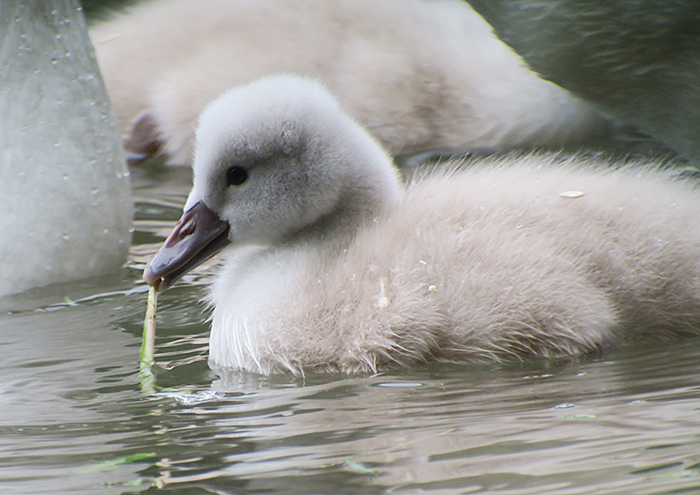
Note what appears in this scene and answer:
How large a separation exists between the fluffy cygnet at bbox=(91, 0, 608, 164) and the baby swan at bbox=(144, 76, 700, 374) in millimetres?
1267

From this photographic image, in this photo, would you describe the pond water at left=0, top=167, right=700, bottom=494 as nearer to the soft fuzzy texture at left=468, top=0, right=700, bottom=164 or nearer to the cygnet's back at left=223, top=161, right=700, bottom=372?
the cygnet's back at left=223, top=161, right=700, bottom=372

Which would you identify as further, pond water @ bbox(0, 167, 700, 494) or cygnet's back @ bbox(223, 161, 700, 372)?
cygnet's back @ bbox(223, 161, 700, 372)

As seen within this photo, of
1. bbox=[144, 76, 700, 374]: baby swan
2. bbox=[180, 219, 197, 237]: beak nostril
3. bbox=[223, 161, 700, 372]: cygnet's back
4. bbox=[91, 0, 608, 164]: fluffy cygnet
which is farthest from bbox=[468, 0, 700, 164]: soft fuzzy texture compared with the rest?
bbox=[180, 219, 197, 237]: beak nostril

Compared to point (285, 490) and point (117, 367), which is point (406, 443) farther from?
point (117, 367)

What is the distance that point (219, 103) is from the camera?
1.94 metres

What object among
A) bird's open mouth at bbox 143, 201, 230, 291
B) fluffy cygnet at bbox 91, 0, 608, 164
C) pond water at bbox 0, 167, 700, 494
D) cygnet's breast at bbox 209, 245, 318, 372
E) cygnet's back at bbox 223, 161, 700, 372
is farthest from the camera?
fluffy cygnet at bbox 91, 0, 608, 164

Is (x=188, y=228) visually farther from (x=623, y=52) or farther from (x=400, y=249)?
(x=623, y=52)

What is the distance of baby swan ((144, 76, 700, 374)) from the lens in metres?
1.67

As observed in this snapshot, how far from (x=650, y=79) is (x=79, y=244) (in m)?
1.55

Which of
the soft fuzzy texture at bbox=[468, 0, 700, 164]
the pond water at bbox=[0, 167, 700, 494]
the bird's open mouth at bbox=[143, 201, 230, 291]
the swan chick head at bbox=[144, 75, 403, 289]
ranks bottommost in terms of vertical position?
the pond water at bbox=[0, 167, 700, 494]

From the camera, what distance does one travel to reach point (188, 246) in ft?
6.17

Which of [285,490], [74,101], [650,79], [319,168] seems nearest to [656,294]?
[319,168]

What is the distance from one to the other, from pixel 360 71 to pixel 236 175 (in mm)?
1531

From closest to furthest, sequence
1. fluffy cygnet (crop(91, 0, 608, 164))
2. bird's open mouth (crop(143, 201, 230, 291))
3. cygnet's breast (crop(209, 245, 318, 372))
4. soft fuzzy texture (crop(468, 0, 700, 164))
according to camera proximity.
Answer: cygnet's breast (crop(209, 245, 318, 372))
bird's open mouth (crop(143, 201, 230, 291))
soft fuzzy texture (crop(468, 0, 700, 164))
fluffy cygnet (crop(91, 0, 608, 164))
